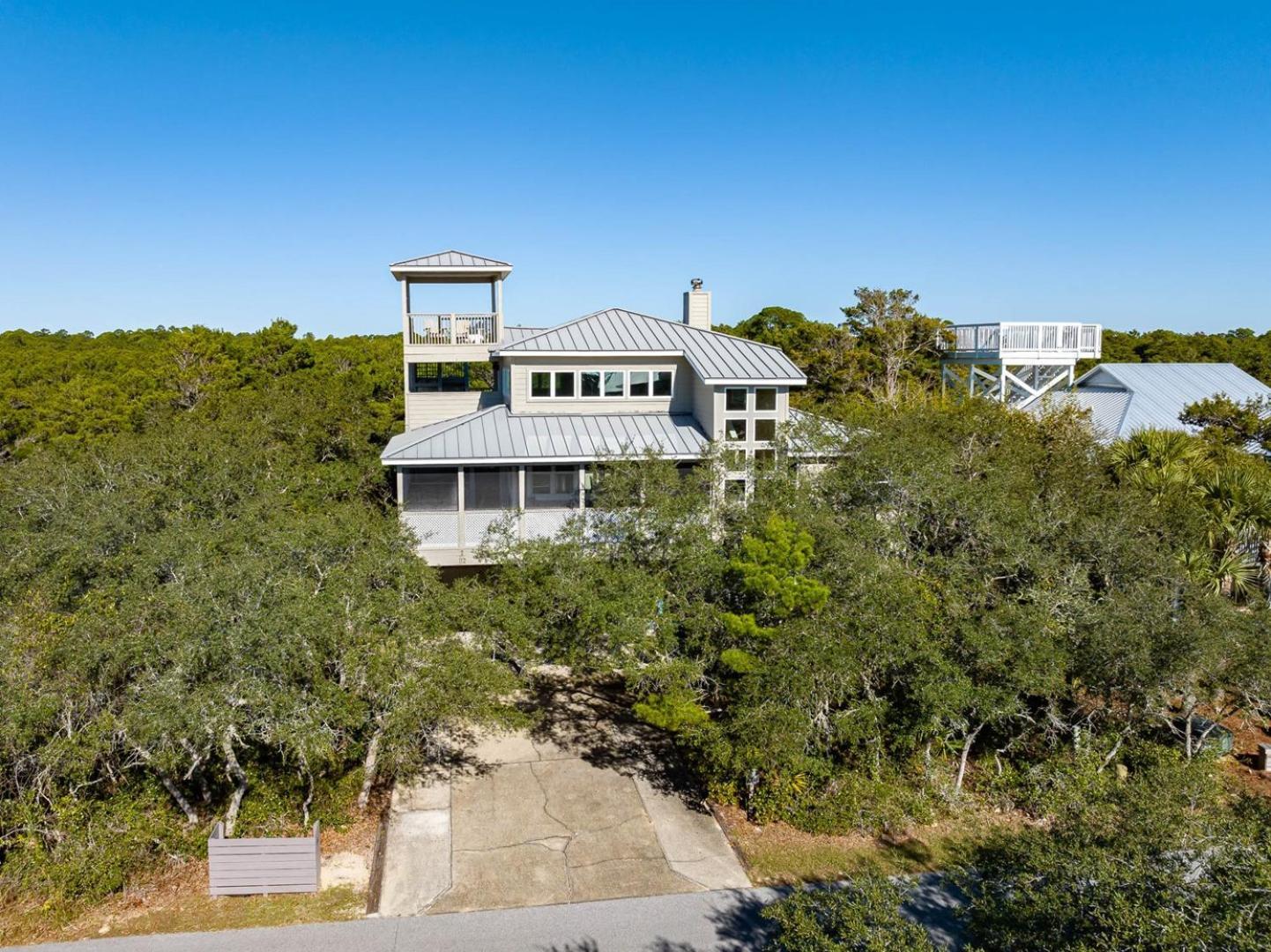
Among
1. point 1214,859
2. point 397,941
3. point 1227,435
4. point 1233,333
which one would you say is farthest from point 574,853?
point 1233,333

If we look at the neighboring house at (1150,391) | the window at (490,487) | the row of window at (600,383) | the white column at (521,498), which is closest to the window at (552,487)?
the window at (490,487)

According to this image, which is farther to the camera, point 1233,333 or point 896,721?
point 1233,333

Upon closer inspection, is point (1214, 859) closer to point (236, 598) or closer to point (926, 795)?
point (926, 795)

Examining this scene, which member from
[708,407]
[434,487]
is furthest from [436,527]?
[708,407]

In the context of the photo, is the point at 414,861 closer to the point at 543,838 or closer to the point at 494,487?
the point at 543,838

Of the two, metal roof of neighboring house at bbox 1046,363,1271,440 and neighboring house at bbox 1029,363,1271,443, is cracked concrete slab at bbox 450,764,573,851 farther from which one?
metal roof of neighboring house at bbox 1046,363,1271,440

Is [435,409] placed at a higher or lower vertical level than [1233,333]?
lower
